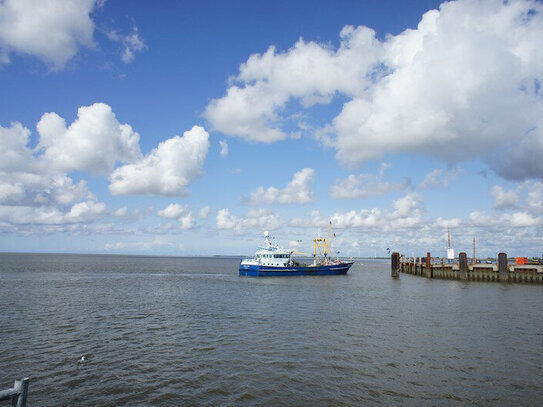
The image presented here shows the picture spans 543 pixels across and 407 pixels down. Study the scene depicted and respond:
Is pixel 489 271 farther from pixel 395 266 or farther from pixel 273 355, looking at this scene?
pixel 273 355

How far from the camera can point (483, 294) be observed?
47969 mm

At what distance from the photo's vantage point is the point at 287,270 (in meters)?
83.4

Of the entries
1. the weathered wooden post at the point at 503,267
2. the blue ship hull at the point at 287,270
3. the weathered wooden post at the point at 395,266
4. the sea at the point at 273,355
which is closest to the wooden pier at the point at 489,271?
the weathered wooden post at the point at 503,267

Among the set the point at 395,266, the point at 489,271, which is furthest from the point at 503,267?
the point at 395,266

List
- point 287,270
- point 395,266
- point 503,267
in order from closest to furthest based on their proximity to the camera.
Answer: point 503,267 → point 287,270 → point 395,266

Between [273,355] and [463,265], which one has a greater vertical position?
[463,265]

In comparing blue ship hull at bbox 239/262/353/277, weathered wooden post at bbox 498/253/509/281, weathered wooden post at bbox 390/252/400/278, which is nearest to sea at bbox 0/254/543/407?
weathered wooden post at bbox 498/253/509/281

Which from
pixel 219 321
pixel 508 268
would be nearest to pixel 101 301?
pixel 219 321

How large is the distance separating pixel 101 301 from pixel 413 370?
34263 mm

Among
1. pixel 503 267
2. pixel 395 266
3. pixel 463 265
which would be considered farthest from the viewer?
pixel 395 266

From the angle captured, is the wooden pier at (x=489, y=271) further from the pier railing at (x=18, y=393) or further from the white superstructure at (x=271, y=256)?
the pier railing at (x=18, y=393)

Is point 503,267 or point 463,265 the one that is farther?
point 463,265

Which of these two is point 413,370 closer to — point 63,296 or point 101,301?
point 101,301

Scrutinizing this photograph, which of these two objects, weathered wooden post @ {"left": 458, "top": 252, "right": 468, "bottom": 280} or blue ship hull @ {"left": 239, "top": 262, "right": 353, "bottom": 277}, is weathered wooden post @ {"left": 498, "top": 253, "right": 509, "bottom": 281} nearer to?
weathered wooden post @ {"left": 458, "top": 252, "right": 468, "bottom": 280}
